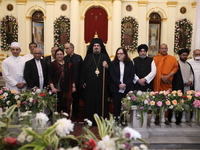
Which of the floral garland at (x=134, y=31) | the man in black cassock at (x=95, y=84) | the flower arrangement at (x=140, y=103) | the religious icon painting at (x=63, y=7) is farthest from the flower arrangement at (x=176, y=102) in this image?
the religious icon painting at (x=63, y=7)

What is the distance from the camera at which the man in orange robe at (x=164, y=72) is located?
516 cm

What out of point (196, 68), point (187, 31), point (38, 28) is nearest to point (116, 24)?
point (187, 31)

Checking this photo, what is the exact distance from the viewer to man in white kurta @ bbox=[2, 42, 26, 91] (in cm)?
458

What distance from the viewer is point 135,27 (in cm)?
1180

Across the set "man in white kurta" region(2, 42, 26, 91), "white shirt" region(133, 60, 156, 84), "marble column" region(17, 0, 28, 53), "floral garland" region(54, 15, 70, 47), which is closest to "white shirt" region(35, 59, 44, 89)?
"man in white kurta" region(2, 42, 26, 91)

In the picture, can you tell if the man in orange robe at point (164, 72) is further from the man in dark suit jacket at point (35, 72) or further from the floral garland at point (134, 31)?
the floral garland at point (134, 31)

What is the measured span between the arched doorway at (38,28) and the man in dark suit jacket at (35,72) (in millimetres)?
8089

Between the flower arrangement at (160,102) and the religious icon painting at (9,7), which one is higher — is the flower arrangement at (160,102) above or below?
below

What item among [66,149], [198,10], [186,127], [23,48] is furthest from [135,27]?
[66,149]

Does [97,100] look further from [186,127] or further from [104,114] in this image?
[186,127]

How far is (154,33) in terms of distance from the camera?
12.4 m

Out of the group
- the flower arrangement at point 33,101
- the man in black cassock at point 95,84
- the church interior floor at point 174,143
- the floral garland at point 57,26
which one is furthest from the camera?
the floral garland at point 57,26

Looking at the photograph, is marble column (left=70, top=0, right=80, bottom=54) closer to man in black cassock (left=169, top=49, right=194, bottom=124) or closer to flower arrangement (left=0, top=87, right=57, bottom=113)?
man in black cassock (left=169, top=49, right=194, bottom=124)

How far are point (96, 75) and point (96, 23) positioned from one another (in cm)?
770
